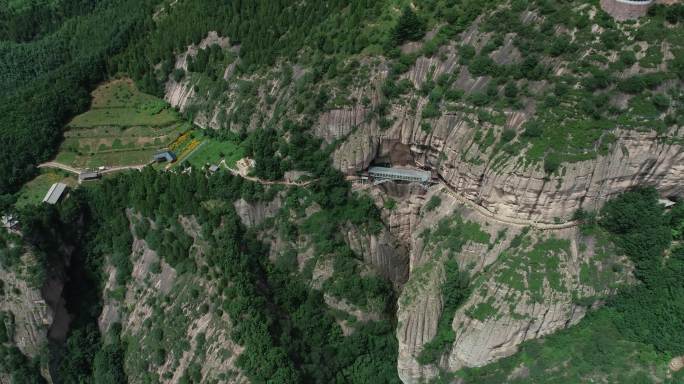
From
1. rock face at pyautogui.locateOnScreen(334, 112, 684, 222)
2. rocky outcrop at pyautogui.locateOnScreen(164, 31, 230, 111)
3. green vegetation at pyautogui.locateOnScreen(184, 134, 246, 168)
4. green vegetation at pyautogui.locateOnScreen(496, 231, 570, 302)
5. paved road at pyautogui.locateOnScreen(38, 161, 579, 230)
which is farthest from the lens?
rocky outcrop at pyautogui.locateOnScreen(164, 31, 230, 111)

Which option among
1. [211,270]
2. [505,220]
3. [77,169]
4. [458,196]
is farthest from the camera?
[77,169]

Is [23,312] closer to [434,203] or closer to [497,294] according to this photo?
[434,203]

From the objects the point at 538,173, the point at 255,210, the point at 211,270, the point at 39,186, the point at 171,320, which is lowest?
the point at 171,320

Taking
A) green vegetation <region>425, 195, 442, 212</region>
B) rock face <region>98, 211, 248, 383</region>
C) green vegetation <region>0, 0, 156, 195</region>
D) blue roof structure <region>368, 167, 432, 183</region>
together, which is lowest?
rock face <region>98, 211, 248, 383</region>

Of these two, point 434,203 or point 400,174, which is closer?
point 434,203

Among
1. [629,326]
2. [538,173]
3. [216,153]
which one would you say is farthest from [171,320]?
[629,326]

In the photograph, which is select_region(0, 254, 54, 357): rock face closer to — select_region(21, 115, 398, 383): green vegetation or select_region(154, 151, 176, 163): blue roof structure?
select_region(21, 115, 398, 383): green vegetation

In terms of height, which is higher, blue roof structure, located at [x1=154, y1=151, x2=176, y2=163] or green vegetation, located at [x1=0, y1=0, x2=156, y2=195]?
green vegetation, located at [x1=0, y1=0, x2=156, y2=195]

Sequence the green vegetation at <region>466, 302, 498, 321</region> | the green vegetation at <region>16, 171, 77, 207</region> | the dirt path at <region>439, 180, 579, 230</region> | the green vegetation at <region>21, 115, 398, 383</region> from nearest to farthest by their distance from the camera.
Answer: the green vegetation at <region>466, 302, 498, 321</region>
the dirt path at <region>439, 180, 579, 230</region>
the green vegetation at <region>21, 115, 398, 383</region>
the green vegetation at <region>16, 171, 77, 207</region>

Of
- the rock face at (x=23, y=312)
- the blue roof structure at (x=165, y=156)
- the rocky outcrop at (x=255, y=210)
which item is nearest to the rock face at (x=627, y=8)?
the rocky outcrop at (x=255, y=210)

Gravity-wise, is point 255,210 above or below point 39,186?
above

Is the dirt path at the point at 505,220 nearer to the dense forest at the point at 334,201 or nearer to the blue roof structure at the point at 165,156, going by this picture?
the dense forest at the point at 334,201

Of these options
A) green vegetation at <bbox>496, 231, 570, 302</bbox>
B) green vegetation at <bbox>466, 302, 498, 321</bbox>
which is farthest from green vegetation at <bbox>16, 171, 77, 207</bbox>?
A: green vegetation at <bbox>496, 231, 570, 302</bbox>
